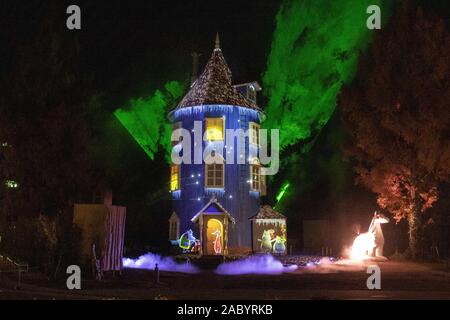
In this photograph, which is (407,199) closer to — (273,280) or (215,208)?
(215,208)

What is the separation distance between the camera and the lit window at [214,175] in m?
30.4

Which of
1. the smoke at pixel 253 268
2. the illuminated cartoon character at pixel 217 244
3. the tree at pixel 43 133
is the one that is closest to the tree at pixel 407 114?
the smoke at pixel 253 268

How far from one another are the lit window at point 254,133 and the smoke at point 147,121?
466 inches

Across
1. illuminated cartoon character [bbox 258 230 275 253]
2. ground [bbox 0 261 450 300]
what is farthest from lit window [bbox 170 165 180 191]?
ground [bbox 0 261 450 300]

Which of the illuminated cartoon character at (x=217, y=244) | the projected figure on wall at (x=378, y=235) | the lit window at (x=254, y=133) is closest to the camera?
the projected figure on wall at (x=378, y=235)

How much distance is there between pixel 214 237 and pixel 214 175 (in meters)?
3.79

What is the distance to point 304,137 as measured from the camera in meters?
41.5

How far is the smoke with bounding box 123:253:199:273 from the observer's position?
2275cm

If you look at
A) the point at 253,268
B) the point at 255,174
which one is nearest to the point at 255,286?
the point at 253,268

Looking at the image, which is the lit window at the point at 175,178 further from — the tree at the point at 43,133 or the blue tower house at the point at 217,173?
the tree at the point at 43,133

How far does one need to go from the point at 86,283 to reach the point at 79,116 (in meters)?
11.3

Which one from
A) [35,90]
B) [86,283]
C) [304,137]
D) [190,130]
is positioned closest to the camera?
[86,283]

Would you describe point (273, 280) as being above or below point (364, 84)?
below
